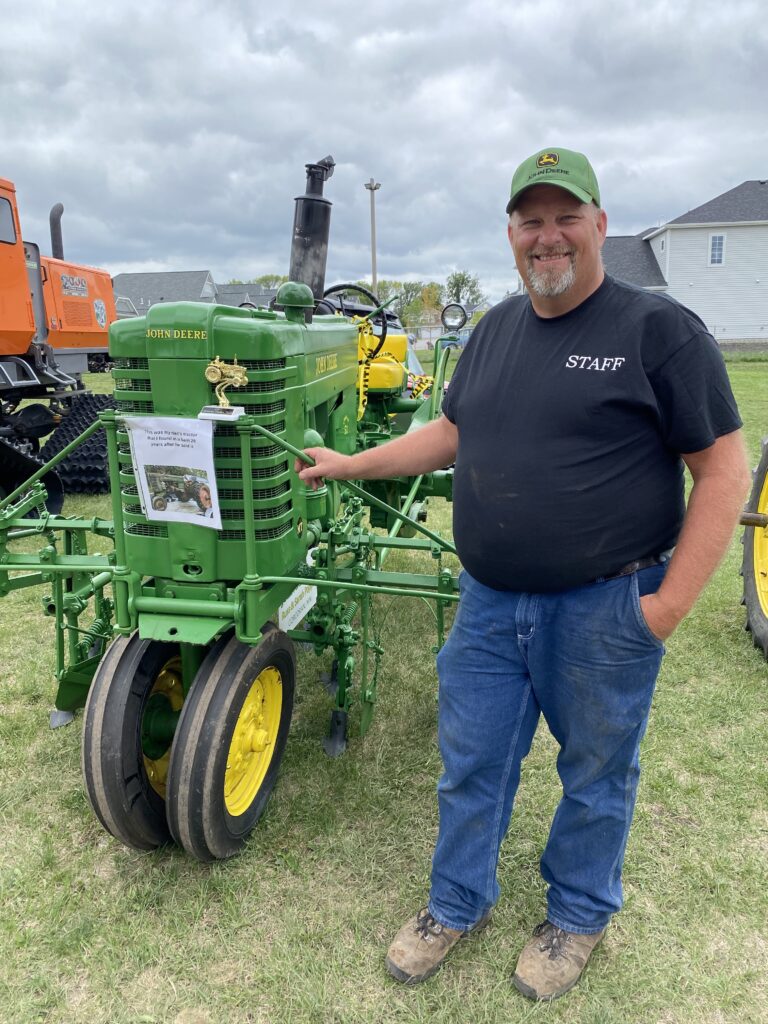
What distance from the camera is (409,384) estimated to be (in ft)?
22.4

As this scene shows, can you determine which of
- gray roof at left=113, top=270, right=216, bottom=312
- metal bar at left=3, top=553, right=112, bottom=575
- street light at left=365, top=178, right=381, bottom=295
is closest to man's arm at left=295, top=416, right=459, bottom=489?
metal bar at left=3, top=553, right=112, bottom=575

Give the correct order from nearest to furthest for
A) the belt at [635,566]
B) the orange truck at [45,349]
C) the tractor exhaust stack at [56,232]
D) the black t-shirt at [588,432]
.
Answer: the black t-shirt at [588,432]
the belt at [635,566]
the orange truck at [45,349]
the tractor exhaust stack at [56,232]

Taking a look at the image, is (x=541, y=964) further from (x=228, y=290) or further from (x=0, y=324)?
(x=228, y=290)

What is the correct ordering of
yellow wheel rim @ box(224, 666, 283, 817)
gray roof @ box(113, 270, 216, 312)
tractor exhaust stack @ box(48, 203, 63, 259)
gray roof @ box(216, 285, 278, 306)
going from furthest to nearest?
gray roof @ box(216, 285, 278, 306) → gray roof @ box(113, 270, 216, 312) → tractor exhaust stack @ box(48, 203, 63, 259) → yellow wheel rim @ box(224, 666, 283, 817)

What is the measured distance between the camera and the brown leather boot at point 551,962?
6.65 ft

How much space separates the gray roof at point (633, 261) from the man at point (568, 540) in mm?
31461

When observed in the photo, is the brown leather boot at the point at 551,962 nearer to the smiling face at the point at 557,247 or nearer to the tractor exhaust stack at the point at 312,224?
the smiling face at the point at 557,247

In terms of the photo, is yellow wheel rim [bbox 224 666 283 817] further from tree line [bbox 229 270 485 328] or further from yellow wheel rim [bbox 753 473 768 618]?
tree line [bbox 229 270 485 328]

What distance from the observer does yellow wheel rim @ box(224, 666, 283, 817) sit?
2.49 metres

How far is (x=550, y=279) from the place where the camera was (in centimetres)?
172

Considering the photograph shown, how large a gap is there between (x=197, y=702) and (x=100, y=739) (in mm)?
306

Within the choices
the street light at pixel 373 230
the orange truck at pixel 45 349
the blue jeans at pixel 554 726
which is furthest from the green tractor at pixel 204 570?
the street light at pixel 373 230

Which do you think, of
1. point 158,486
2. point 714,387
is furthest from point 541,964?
point 158,486

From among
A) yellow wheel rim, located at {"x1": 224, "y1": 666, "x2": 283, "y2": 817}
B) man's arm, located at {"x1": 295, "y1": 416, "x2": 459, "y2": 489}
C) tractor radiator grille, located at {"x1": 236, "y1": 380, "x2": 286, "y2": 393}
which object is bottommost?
yellow wheel rim, located at {"x1": 224, "y1": 666, "x2": 283, "y2": 817}
